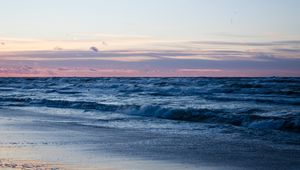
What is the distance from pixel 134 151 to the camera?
34.4ft

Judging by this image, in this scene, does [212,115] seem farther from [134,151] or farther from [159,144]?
[134,151]

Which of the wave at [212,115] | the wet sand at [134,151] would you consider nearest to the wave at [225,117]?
the wave at [212,115]

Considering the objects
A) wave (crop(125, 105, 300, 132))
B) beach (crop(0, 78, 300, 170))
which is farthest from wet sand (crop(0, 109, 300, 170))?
wave (crop(125, 105, 300, 132))

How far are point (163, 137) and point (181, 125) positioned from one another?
341cm

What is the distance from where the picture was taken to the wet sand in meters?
8.84

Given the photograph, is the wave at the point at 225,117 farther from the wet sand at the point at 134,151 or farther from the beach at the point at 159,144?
the wet sand at the point at 134,151

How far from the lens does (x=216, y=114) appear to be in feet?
60.6

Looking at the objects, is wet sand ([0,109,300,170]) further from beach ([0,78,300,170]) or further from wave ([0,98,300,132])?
wave ([0,98,300,132])

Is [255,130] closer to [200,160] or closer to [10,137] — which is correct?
[200,160]

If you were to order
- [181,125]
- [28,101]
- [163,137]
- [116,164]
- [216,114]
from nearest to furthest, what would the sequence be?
[116,164]
[163,137]
[181,125]
[216,114]
[28,101]

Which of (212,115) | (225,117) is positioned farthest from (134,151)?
(212,115)

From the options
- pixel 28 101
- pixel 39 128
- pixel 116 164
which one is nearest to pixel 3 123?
pixel 39 128

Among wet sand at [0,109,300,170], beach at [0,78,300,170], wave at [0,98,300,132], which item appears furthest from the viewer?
wave at [0,98,300,132]

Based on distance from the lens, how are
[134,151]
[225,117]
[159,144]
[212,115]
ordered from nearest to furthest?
[134,151] < [159,144] < [225,117] < [212,115]
